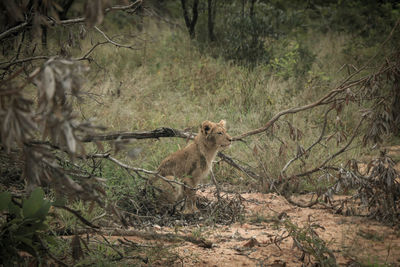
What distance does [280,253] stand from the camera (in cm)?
372

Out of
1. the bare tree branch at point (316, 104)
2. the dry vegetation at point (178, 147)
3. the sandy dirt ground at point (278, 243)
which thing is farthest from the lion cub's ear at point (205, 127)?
the sandy dirt ground at point (278, 243)

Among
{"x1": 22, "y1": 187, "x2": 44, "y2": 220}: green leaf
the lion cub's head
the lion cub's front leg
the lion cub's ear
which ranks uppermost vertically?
{"x1": 22, "y1": 187, "x2": 44, "y2": 220}: green leaf

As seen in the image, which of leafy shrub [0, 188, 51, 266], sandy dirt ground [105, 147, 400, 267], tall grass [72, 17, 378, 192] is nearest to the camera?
leafy shrub [0, 188, 51, 266]

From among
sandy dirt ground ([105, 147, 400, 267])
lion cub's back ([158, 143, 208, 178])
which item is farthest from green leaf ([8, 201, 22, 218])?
lion cub's back ([158, 143, 208, 178])

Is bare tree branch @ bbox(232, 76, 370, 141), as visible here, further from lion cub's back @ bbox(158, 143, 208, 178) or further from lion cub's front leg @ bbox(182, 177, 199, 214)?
lion cub's front leg @ bbox(182, 177, 199, 214)

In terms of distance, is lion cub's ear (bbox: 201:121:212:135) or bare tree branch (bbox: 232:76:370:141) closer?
bare tree branch (bbox: 232:76:370:141)

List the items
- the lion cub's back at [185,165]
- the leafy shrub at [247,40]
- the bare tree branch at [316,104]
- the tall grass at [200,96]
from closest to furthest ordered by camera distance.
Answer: the bare tree branch at [316,104]
the lion cub's back at [185,165]
the tall grass at [200,96]
the leafy shrub at [247,40]

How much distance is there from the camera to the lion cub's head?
529 centimetres

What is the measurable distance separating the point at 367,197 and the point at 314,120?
12.4ft

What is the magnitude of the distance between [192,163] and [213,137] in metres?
0.47

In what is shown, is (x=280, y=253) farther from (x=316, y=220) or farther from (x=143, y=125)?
(x=143, y=125)

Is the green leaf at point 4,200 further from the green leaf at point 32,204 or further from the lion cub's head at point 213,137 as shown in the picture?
the lion cub's head at point 213,137

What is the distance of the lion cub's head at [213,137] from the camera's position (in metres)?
5.29

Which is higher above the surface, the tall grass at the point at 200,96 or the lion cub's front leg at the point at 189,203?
the tall grass at the point at 200,96
